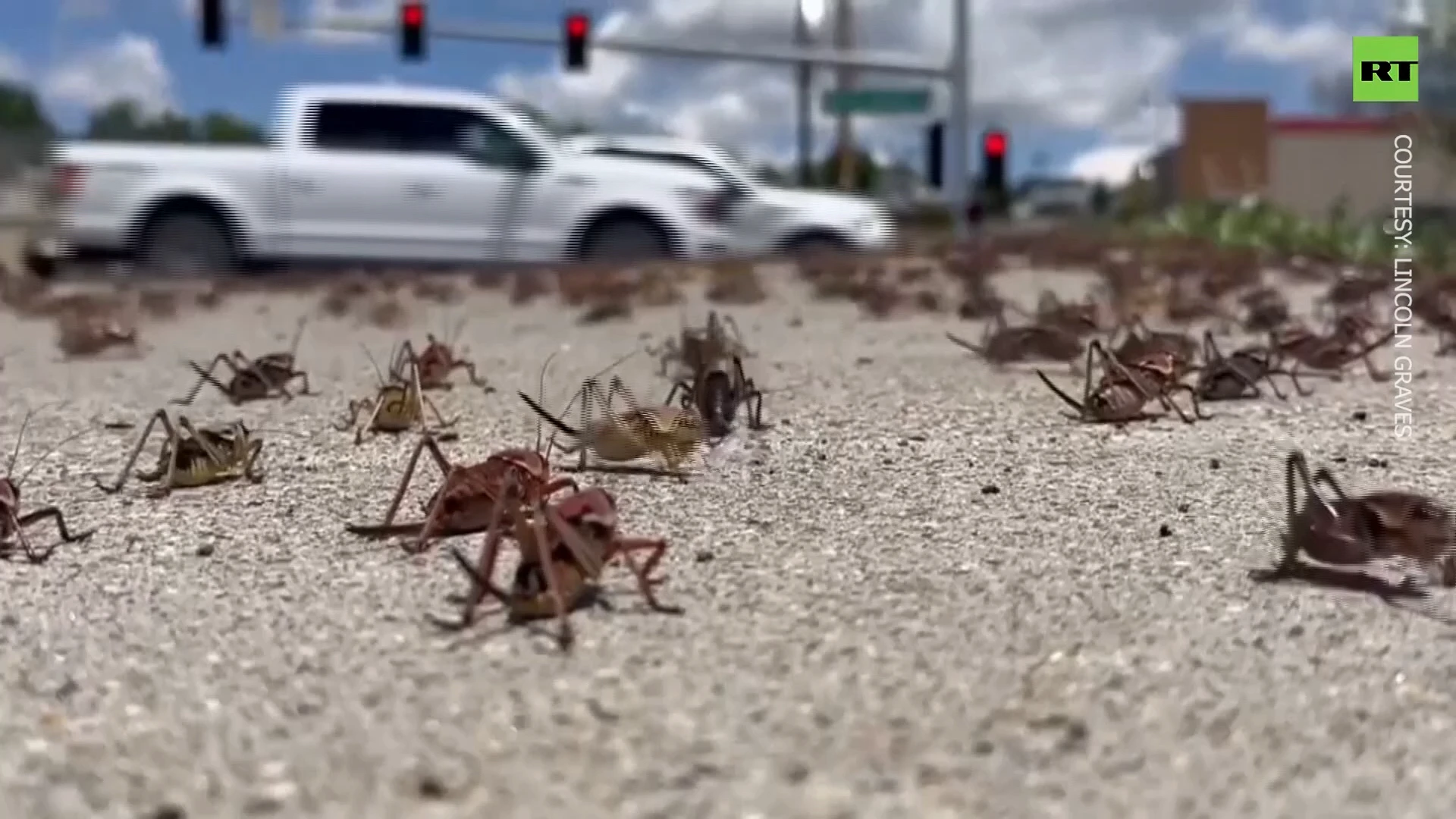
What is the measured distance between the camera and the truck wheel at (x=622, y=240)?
39.0ft

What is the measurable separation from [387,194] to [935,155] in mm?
9005

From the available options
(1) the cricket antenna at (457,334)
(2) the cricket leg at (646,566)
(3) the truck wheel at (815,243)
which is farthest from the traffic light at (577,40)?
(2) the cricket leg at (646,566)

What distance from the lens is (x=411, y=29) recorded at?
19516 mm

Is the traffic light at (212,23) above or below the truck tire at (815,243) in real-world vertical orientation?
above

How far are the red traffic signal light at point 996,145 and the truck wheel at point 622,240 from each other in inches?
373

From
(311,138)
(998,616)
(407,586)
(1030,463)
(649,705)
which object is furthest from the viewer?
(311,138)

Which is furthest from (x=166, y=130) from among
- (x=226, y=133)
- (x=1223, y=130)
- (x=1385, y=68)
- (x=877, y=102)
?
(x=1223, y=130)

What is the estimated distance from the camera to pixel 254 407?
4.55 metres

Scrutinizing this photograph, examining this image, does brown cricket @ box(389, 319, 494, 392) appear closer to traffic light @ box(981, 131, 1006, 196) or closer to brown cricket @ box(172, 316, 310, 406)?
brown cricket @ box(172, 316, 310, 406)

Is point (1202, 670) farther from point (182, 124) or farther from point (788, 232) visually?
point (182, 124)

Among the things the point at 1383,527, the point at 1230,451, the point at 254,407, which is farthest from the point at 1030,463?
the point at 254,407

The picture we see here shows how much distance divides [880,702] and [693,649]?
300mm

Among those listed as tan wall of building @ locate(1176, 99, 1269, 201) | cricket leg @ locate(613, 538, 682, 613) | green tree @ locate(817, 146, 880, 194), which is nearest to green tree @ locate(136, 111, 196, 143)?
cricket leg @ locate(613, 538, 682, 613)

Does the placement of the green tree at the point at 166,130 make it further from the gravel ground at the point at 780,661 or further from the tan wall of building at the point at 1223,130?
the tan wall of building at the point at 1223,130
